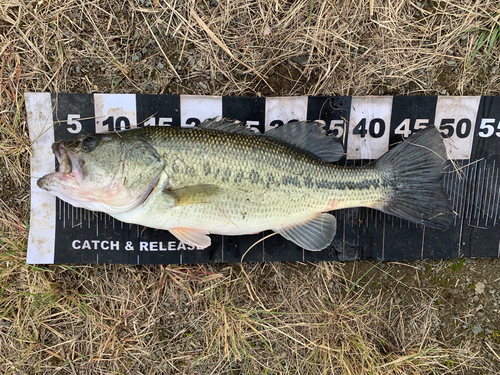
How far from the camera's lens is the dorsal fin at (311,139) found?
2.50 metres

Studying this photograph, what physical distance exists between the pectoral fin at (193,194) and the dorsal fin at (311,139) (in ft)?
2.22

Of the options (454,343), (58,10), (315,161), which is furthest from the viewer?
(454,343)

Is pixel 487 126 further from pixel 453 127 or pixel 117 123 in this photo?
pixel 117 123

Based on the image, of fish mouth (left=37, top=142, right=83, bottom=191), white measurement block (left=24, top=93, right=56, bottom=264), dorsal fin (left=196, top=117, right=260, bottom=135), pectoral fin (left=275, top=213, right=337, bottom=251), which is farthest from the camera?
white measurement block (left=24, top=93, right=56, bottom=264)

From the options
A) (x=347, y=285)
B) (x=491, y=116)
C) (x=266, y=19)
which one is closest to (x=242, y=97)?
(x=266, y=19)

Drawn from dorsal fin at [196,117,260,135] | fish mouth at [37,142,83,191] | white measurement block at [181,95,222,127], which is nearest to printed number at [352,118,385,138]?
dorsal fin at [196,117,260,135]

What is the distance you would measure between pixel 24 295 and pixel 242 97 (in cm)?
271

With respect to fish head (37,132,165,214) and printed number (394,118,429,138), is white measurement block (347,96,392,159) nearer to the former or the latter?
printed number (394,118,429,138)

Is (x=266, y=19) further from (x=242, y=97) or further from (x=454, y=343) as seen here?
(x=454, y=343)

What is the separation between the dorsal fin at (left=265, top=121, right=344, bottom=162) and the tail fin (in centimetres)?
38

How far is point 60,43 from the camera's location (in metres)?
2.74

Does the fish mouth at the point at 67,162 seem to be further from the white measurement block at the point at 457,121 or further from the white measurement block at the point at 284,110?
the white measurement block at the point at 457,121

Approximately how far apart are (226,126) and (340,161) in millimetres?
1128

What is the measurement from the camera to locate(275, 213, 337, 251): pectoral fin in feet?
8.38
